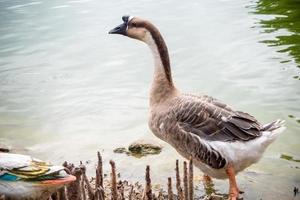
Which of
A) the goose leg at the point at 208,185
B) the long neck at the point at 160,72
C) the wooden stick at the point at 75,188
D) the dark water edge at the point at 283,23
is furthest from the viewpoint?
the dark water edge at the point at 283,23

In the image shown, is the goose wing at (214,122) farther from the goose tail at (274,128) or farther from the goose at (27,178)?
the goose at (27,178)

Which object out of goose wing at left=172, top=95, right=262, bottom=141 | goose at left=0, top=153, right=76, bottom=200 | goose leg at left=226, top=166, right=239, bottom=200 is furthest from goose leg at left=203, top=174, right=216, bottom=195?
goose at left=0, top=153, right=76, bottom=200

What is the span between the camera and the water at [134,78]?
7.09m

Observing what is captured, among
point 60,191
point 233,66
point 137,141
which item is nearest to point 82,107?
point 137,141

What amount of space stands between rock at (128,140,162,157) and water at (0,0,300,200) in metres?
0.15

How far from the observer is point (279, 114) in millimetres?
7977

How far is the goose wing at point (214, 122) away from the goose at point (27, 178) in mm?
2124

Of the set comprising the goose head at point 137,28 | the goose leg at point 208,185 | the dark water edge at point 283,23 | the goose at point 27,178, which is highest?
the goose head at point 137,28

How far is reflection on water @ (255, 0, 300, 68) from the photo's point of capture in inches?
445

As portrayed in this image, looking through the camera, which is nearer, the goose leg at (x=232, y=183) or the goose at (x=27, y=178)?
the goose at (x=27, y=178)

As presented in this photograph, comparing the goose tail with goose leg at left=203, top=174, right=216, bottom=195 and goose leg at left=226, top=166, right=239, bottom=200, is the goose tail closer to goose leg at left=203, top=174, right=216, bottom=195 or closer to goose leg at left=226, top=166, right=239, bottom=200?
goose leg at left=226, top=166, right=239, bottom=200

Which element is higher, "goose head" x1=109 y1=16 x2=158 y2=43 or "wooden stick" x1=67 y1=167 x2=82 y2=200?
"goose head" x1=109 y1=16 x2=158 y2=43

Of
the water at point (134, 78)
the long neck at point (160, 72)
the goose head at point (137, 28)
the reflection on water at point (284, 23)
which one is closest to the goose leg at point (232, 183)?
the water at point (134, 78)

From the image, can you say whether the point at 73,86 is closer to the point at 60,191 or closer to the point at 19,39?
the point at 19,39
